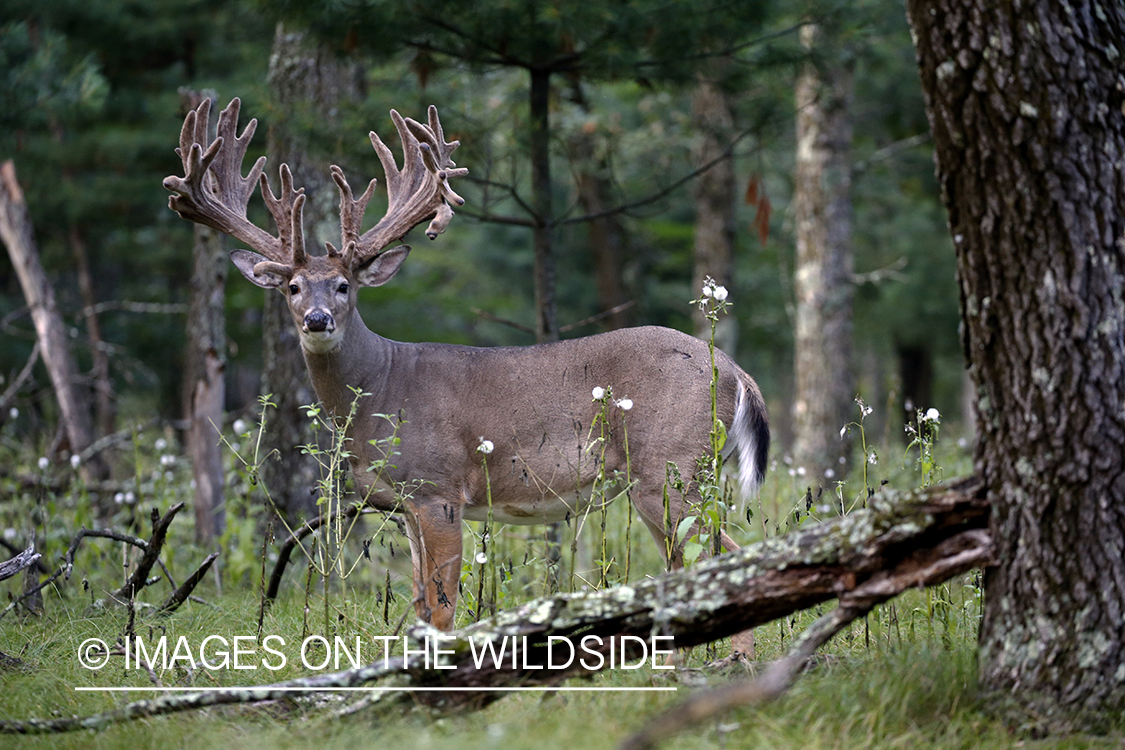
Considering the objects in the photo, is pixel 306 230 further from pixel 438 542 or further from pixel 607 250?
pixel 607 250

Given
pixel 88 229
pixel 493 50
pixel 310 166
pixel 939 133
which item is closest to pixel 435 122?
pixel 493 50

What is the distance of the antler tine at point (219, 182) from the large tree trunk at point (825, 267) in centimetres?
637

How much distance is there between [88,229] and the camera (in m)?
14.4

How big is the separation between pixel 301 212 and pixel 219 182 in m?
0.72

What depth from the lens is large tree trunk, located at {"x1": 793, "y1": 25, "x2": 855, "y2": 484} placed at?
33.3 feet

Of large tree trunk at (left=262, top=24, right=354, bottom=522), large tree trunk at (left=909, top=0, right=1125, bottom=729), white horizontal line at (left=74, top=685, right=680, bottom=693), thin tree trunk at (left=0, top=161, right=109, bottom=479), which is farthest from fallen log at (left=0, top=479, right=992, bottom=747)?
thin tree trunk at (left=0, top=161, right=109, bottom=479)

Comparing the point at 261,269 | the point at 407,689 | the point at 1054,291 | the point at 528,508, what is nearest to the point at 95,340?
the point at 261,269

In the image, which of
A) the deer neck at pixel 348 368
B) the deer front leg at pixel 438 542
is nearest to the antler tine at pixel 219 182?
the deer neck at pixel 348 368

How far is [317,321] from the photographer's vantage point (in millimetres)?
4762

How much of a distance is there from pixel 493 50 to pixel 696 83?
4.52 feet

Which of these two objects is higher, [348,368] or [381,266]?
[381,266]

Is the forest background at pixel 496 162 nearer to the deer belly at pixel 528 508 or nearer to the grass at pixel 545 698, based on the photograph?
the grass at pixel 545 698

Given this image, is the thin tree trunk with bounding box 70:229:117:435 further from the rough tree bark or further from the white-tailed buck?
the white-tailed buck

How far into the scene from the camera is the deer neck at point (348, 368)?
17.0ft
